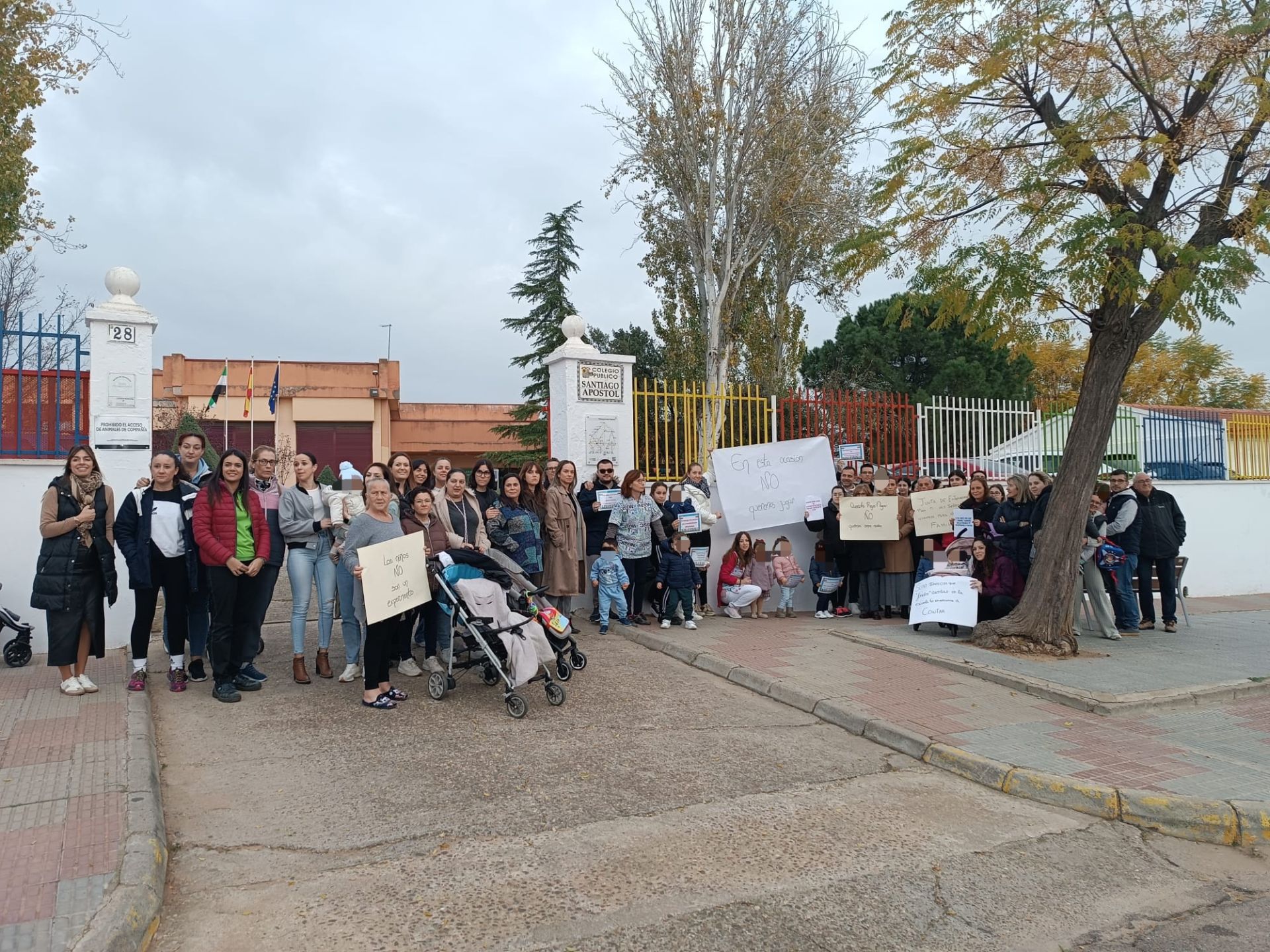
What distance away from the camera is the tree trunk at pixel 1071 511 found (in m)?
9.09

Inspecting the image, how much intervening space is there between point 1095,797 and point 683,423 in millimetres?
7399

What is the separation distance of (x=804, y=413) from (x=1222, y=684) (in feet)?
19.8

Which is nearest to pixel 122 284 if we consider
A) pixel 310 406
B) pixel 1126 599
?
pixel 1126 599

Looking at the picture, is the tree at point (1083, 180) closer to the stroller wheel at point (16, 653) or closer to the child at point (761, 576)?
the child at point (761, 576)

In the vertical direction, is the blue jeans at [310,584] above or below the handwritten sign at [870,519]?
below

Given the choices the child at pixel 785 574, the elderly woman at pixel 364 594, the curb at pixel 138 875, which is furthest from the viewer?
the child at pixel 785 574

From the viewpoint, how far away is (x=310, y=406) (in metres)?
39.0

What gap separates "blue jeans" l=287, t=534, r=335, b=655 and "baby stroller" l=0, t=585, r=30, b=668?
2.56 metres

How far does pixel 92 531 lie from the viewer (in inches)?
267

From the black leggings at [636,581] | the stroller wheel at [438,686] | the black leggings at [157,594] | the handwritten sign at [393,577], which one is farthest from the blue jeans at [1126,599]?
the black leggings at [157,594]

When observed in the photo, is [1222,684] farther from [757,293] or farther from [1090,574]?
[757,293]

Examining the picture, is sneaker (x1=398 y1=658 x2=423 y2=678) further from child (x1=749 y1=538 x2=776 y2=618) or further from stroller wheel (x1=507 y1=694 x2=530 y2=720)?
child (x1=749 y1=538 x2=776 y2=618)

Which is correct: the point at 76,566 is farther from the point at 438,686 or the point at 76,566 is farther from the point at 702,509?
the point at 702,509

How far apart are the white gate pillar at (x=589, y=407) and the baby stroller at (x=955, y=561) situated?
12.9ft
